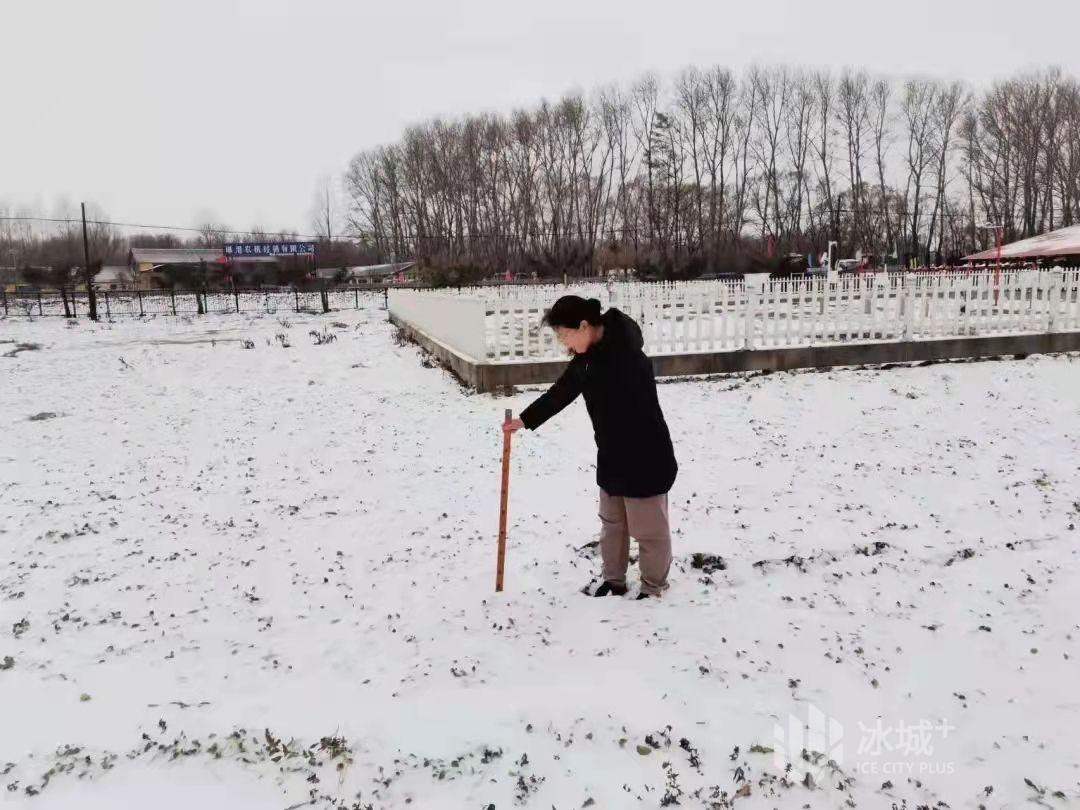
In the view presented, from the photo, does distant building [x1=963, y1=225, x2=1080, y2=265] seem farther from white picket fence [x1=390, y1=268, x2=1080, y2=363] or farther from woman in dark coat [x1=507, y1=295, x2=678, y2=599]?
woman in dark coat [x1=507, y1=295, x2=678, y2=599]

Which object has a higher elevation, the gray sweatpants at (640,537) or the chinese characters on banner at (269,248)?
the chinese characters on banner at (269,248)

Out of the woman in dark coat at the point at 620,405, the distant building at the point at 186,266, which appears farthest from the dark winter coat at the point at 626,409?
the distant building at the point at 186,266

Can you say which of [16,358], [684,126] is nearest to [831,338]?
[16,358]

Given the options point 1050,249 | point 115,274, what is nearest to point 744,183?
point 1050,249

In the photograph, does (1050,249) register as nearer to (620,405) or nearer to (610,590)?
(610,590)

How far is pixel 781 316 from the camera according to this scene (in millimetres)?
11086

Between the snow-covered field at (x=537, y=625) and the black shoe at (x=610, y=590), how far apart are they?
0.08 metres

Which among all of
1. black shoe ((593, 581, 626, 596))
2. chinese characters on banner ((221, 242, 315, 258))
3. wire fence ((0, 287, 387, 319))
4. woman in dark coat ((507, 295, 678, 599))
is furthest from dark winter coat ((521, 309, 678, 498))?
chinese characters on banner ((221, 242, 315, 258))

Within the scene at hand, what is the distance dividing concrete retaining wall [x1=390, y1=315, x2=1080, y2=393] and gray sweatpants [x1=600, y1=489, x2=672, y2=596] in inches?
238

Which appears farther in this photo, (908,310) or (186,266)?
(186,266)

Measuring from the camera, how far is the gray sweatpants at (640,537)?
12.0ft

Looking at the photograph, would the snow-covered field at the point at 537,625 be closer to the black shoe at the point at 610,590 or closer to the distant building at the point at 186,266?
the black shoe at the point at 610,590

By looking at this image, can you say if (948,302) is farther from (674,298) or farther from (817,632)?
(817,632)

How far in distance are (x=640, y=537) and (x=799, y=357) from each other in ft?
25.7
